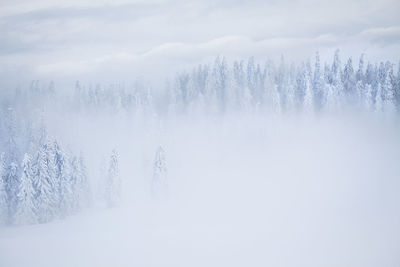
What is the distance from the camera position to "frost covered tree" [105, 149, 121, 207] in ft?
139

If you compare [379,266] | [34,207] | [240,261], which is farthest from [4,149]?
[379,266]

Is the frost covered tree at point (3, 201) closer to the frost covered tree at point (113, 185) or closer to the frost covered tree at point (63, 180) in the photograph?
the frost covered tree at point (63, 180)

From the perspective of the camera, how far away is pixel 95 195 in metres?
44.0

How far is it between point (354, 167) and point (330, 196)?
30.6ft

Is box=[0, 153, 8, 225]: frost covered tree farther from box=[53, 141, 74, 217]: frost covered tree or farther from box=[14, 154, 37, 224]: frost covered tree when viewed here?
box=[53, 141, 74, 217]: frost covered tree

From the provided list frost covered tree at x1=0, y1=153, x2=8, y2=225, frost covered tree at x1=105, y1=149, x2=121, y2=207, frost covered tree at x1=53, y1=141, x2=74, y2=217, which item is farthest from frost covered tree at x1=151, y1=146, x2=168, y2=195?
frost covered tree at x1=0, y1=153, x2=8, y2=225

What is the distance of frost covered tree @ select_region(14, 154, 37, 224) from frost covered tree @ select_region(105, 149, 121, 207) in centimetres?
812

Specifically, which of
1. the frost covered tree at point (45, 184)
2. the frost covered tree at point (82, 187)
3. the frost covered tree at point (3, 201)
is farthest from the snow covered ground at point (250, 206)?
the frost covered tree at point (3, 201)

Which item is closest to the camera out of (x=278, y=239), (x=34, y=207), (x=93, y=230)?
(x=278, y=239)

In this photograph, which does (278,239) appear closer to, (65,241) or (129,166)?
(65,241)

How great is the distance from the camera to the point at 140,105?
222 ft

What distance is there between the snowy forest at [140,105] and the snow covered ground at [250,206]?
2084mm

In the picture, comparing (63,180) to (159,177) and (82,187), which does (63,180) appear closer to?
Answer: (82,187)

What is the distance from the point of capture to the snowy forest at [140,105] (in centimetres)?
3719
